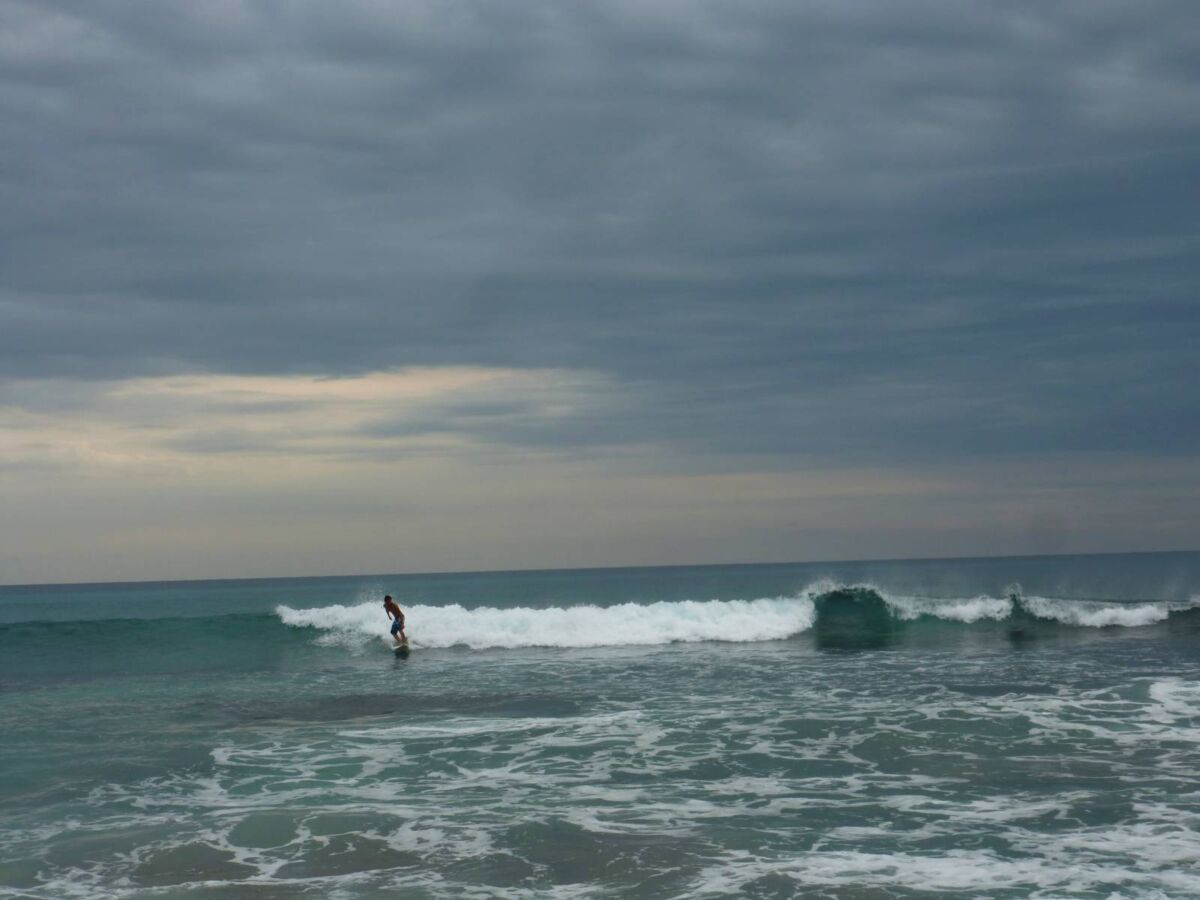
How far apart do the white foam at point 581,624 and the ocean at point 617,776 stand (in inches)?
205

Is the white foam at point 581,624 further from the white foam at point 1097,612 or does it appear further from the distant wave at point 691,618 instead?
the white foam at point 1097,612

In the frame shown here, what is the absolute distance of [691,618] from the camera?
41.5 metres

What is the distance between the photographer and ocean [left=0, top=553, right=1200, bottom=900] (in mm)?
11492

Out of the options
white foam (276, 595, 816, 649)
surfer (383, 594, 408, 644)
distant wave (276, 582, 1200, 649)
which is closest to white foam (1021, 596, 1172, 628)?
distant wave (276, 582, 1200, 649)

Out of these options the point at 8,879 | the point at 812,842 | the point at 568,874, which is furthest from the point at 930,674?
the point at 8,879

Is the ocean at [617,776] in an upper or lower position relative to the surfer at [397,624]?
lower

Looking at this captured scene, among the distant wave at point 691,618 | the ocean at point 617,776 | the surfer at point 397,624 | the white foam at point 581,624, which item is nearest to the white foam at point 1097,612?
the distant wave at point 691,618

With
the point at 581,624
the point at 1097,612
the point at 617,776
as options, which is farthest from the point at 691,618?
the point at 617,776

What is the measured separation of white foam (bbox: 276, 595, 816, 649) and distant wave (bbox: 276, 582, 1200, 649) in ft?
0.12

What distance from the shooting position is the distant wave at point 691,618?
39.1 meters

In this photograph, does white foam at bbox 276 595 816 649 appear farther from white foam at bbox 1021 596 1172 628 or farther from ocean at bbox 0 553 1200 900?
white foam at bbox 1021 596 1172 628

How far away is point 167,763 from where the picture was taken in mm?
17797

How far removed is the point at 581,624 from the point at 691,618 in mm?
4221

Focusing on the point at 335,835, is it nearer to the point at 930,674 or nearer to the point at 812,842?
the point at 812,842
